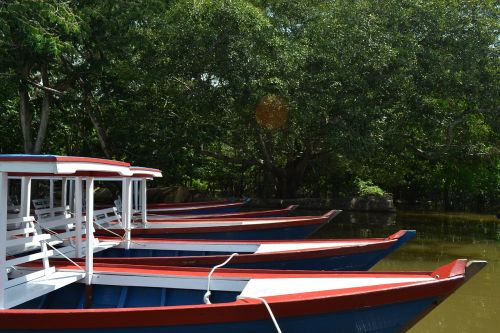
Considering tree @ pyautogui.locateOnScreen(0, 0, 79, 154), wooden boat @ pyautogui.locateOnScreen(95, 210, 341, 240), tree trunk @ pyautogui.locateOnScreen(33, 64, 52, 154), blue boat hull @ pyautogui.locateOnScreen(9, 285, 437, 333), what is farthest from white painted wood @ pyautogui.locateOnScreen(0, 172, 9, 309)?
tree trunk @ pyautogui.locateOnScreen(33, 64, 52, 154)

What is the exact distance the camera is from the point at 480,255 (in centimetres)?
1120

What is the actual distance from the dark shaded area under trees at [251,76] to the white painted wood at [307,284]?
7996 millimetres

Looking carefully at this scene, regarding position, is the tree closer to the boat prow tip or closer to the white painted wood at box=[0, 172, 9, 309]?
the white painted wood at box=[0, 172, 9, 309]

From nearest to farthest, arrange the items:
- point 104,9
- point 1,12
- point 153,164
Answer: point 1,12
point 104,9
point 153,164

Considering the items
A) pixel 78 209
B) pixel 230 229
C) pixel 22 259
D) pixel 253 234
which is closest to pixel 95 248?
pixel 78 209

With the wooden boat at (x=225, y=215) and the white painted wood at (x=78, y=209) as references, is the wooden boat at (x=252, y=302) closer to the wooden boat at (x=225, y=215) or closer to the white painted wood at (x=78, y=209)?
the white painted wood at (x=78, y=209)

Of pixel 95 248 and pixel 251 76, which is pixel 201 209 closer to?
pixel 251 76

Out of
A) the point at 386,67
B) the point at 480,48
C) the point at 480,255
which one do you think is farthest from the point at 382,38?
the point at 480,255

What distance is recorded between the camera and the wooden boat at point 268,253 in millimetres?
5453

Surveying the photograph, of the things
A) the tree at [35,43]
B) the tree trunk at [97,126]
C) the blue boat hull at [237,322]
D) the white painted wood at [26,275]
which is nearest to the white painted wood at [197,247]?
the white painted wood at [26,275]

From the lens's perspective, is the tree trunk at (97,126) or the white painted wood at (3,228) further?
the tree trunk at (97,126)

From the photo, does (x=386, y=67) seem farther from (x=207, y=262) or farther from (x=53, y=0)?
(x=207, y=262)

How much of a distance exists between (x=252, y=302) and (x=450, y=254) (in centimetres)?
925

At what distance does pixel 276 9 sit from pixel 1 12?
28.1 ft
